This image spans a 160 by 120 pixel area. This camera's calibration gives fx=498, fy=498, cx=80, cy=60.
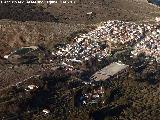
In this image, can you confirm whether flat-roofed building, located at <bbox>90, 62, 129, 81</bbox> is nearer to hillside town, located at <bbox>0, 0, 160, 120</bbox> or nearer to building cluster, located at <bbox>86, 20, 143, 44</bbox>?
hillside town, located at <bbox>0, 0, 160, 120</bbox>

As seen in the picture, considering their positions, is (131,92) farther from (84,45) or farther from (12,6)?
(12,6)

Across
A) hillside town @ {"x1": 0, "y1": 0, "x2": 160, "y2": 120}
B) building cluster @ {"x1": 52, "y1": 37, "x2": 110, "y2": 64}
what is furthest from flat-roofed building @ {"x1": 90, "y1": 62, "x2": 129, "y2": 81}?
building cluster @ {"x1": 52, "y1": 37, "x2": 110, "y2": 64}

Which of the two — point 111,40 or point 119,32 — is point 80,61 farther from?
point 119,32

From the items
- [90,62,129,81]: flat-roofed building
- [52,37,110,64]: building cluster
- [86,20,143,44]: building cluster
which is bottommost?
[90,62,129,81]: flat-roofed building

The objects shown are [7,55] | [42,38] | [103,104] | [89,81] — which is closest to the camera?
[103,104]

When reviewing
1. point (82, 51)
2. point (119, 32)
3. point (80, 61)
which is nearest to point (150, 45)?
point (119, 32)

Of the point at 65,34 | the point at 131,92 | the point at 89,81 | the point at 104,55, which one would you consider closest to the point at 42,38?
the point at 65,34
